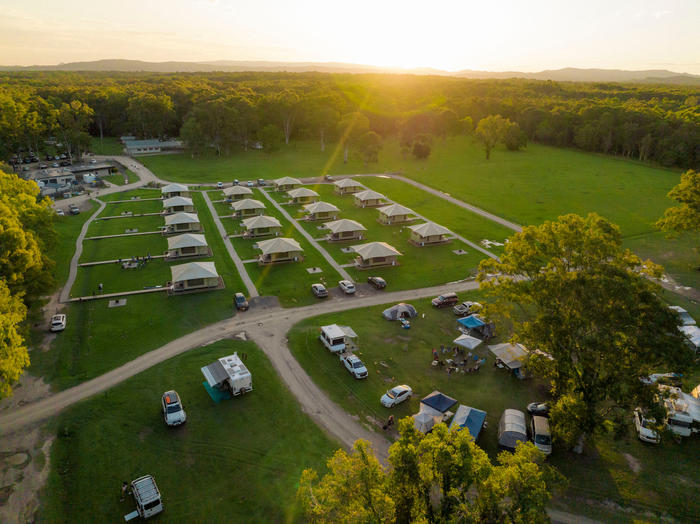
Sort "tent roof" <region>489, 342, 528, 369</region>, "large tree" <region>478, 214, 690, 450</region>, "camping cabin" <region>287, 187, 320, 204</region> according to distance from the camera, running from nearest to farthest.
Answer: "large tree" <region>478, 214, 690, 450</region> < "tent roof" <region>489, 342, 528, 369</region> < "camping cabin" <region>287, 187, 320, 204</region>

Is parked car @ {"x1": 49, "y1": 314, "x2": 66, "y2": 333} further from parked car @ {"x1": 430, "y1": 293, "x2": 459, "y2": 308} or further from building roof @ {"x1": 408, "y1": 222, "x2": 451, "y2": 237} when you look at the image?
building roof @ {"x1": 408, "y1": 222, "x2": 451, "y2": 237}

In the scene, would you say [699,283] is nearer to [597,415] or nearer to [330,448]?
[597,415]

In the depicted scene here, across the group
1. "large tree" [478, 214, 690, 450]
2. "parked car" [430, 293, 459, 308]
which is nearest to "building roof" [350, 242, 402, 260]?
"parked car" [430, 293, 459, 308]

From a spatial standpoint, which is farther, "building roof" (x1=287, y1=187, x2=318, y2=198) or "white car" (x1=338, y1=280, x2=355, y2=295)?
"building roof" (x1=287, y1=187, x2=318, y2=198)

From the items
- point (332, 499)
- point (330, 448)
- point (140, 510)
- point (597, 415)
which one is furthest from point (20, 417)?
point (597, 415)

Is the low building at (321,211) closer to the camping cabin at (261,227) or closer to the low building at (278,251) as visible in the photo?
the camping cabin at (261,227)

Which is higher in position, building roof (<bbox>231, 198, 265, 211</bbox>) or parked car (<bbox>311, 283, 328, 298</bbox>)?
building roof (<bbox>231, 198, 265, 211</bbox>)

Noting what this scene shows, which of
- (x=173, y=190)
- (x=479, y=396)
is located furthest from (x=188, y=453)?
(x=173, y=190)
